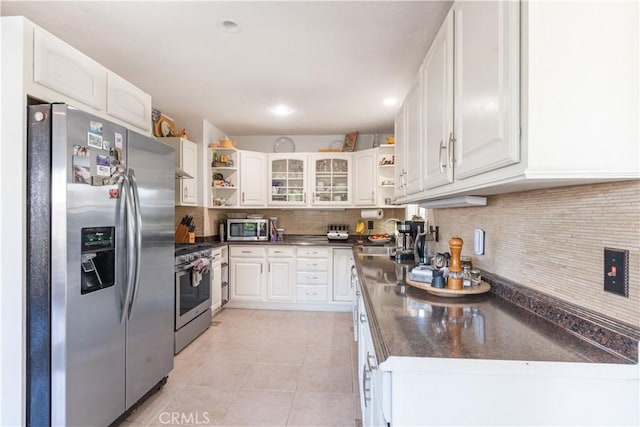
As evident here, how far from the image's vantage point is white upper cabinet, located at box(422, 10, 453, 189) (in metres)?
1.40

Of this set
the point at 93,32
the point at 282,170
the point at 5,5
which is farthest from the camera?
the point at 282,170

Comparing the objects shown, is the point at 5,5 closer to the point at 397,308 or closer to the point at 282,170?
the point at 397,308

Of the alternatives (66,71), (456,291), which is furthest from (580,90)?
(66,71)

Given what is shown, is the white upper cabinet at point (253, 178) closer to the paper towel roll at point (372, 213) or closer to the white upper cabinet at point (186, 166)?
the white upper cabinet at point (186, 166)

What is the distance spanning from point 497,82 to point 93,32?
7.87 feet

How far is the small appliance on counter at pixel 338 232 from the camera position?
4426 millimetres

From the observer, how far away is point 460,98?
1.28 m

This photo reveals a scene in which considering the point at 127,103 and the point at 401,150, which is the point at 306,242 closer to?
the point at 401,150

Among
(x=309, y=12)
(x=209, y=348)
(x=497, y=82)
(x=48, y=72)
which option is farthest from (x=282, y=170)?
(x=497, y=82)

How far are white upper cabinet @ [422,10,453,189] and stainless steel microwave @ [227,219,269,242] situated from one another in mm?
2997

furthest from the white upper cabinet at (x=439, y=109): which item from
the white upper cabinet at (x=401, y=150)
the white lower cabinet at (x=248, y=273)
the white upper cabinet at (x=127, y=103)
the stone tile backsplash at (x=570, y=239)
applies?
the white lower cabinet at (x=248, y=273)

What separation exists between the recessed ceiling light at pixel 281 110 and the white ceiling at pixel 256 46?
0.46 feet

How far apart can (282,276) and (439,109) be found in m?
3.13

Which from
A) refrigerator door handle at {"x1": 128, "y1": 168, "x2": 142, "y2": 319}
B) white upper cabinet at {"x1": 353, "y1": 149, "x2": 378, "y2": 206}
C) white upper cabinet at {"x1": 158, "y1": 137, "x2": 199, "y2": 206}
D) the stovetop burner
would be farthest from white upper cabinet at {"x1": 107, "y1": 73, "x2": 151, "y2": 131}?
white upper cabinet at {"x1": 353, "y1": 149, "x2": 378, "y2": 206}
